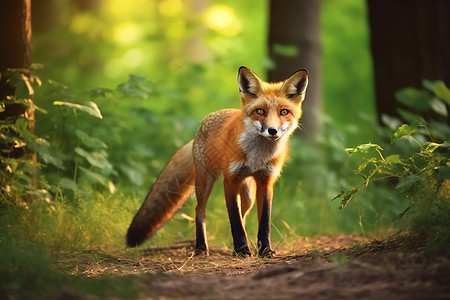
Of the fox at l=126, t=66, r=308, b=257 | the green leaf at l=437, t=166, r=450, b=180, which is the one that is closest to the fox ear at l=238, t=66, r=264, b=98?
the fox at l=126, t=66, r=308, b=257

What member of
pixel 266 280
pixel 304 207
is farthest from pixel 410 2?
pixel 266 280

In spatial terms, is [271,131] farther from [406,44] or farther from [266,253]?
[406,44]

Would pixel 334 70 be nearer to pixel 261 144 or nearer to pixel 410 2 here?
pixel 410 2

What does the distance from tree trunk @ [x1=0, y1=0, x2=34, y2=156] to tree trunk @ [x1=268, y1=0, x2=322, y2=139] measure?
3.94 metres

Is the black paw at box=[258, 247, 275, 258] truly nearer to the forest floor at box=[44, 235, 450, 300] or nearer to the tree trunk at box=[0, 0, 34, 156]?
the forest floor at box=[44, 235, 450, 300]

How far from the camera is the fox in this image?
4.30 m

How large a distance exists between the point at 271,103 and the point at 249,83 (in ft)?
0.92

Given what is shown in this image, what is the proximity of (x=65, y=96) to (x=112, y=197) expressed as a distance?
3.63 feet

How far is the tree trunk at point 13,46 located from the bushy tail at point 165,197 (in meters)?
1.24

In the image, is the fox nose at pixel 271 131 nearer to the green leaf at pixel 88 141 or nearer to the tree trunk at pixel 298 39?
the green leaf at pixel 88 141

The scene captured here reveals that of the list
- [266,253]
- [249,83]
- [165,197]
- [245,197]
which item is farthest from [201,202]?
[249,83]

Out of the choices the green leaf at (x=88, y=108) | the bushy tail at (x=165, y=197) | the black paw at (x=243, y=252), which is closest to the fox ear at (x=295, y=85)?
the bushy tail at (x=165, y=197)

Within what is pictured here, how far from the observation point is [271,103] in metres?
4.28

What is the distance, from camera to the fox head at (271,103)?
4180mm
